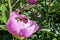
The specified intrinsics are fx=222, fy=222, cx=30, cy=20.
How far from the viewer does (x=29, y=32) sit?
0.92 m

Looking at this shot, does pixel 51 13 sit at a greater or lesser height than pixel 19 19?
lesser

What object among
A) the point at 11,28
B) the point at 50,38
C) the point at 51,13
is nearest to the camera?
the point at 11,28

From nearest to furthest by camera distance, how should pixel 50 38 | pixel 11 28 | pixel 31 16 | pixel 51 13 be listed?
pixel 11 28, pixel 31 16, pixel 50 38, pixel 51 13

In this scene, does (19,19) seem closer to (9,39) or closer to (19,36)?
(19,36)

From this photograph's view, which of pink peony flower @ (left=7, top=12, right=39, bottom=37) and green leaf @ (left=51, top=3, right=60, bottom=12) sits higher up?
pink peony flower @ (left=7, top=12, right=39, bottom=37)

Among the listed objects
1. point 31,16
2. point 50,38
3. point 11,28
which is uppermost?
point 11,28

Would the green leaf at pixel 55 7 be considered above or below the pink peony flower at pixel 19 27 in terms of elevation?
below

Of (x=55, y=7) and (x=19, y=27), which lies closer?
(x=19, y=27)

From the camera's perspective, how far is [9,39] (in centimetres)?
148

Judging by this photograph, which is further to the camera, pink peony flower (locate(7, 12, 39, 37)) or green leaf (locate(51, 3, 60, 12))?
green leaf (locate(51, 3, 60, 12))

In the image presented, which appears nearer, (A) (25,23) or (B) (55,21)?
(A) (25,23)

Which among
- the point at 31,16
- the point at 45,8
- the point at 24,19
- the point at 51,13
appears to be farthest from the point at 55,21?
the point at 24,19

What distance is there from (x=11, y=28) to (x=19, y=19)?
0.27 feet

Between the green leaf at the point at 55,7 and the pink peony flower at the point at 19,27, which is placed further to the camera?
the green leaf at the point at 55,7
